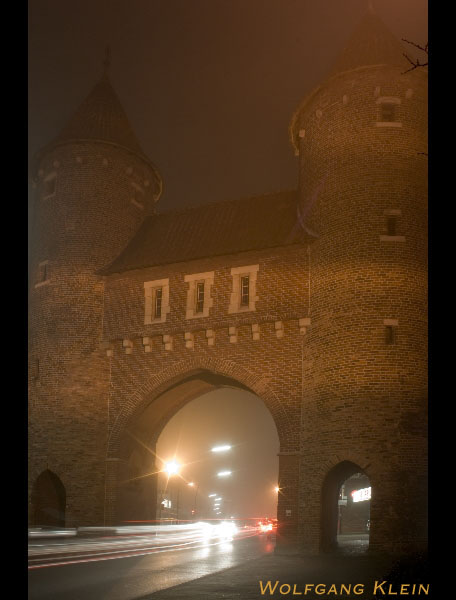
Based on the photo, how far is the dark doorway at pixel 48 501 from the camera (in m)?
30.3

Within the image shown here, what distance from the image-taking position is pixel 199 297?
95.1 ft

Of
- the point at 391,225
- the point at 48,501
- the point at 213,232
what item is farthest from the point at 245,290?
the point at 48,501

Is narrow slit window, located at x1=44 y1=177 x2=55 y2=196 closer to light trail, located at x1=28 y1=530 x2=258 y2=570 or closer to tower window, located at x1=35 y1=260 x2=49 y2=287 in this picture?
tower window, located at x1=35 y1=260 x2=49 y2=287

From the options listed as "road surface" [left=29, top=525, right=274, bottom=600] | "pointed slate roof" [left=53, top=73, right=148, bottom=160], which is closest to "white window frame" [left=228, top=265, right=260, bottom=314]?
"road surface" [left=29, top=525, right=274, bottom=600]

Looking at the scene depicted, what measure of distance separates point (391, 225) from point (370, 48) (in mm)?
7305

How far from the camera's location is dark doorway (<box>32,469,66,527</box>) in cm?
3028

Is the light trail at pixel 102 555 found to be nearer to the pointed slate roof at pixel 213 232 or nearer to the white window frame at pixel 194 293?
the white window frame at pixel 194 293

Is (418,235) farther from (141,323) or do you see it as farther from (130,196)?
(130,196)

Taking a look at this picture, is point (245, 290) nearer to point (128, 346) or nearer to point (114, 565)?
point (128, 346)

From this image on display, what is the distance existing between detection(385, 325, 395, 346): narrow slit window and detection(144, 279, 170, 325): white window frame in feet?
29.4

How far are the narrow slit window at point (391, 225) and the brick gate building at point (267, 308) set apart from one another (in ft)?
0.24

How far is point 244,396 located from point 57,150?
57207 millimetres

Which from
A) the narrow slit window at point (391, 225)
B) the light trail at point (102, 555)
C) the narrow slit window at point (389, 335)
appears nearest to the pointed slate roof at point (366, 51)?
the narrow slit window at point (391, 225)
